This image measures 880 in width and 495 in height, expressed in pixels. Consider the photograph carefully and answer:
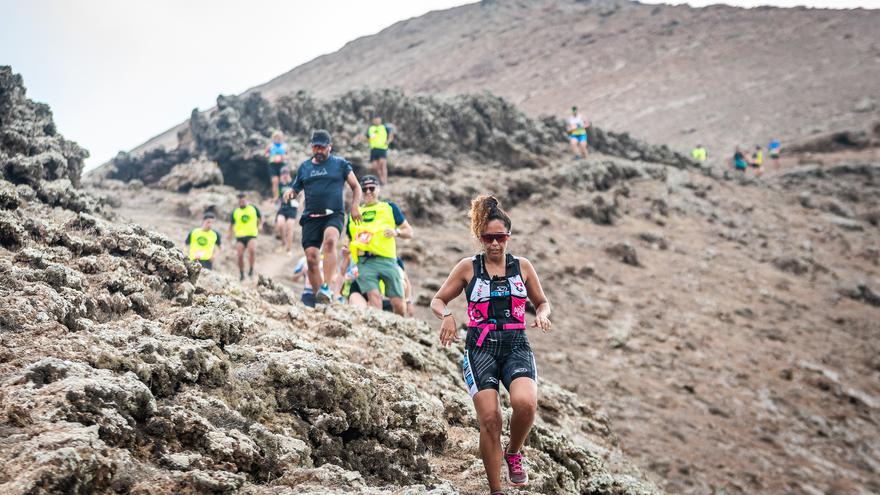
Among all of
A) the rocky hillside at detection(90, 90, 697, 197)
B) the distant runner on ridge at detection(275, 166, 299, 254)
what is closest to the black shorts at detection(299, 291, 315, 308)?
the distant runner on ridge at detection(275, 166, 299, 254)

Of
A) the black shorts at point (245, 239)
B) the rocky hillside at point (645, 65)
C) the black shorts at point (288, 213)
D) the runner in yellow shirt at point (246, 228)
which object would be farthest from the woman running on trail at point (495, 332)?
the rocky hillside at point (645, 65)

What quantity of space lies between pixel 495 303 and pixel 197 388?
1.89 m

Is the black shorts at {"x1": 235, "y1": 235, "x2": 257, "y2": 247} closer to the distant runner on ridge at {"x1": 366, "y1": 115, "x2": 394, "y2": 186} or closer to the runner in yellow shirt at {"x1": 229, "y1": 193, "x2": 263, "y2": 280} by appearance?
the runner in yellow shirt at {"x1": 229, "y1": 193, "x2": 263, "y2": 280}

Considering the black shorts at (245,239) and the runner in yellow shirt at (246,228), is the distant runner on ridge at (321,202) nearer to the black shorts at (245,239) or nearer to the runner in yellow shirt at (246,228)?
the runner in yellow shirt at (246,228)

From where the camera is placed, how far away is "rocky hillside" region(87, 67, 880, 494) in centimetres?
1031

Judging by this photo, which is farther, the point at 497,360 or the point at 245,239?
the point at 245,239

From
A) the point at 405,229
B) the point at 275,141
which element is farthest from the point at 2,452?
the point at 275,141

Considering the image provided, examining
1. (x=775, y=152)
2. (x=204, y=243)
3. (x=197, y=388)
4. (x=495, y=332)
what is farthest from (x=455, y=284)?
(x=775, y=152)

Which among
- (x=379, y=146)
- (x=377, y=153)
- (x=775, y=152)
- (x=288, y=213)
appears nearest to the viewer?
(x=288, y=213)

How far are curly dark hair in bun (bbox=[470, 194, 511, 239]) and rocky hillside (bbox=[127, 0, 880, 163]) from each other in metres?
33.4

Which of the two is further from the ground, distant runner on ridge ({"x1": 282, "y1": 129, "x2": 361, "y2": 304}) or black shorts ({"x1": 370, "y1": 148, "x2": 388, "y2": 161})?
black shorts ({"x1": 370, "y1": 148, "x2": 388, "y2": 161})

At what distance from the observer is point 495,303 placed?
393 cm

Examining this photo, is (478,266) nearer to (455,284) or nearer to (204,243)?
(455,284)

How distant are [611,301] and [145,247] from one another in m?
11.4
